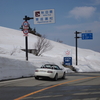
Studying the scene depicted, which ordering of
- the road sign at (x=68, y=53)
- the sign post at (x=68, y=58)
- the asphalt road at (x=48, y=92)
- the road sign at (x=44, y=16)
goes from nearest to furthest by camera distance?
the asphalt road at (x=48, y=92) < the road sign at (x=44, y=16) < the sign post at (x=68, y=58) < the road sign at (x=68, y=53)

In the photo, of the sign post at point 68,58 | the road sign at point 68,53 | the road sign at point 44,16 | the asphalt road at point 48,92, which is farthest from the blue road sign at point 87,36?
the asphalt road at point 48,92

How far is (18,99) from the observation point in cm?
791

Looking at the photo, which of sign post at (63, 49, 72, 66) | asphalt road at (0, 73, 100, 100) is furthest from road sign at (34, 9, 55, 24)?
sign post at (63, 49, 72, 66)

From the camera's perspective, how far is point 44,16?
64.3 feet

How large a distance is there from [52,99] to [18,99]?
1.31 metres

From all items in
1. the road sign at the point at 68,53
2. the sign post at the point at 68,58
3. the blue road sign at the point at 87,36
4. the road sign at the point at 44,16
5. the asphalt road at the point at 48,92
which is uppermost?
the road sign at the point at 44,16

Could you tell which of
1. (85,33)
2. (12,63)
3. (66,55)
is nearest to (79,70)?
(66,55)

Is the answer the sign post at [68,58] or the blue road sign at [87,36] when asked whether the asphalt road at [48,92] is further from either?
the blue road sign at [87,36]

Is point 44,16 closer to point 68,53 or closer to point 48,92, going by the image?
point 48,92

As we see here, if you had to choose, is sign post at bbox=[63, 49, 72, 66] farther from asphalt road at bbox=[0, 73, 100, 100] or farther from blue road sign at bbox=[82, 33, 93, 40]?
asphalt road at bbox=[0, 73, 100, 100]

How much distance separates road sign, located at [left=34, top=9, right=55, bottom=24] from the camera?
19266mm

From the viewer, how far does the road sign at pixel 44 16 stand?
63.2ft

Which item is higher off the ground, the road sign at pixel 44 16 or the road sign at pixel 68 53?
the road sign at pixel 44 16

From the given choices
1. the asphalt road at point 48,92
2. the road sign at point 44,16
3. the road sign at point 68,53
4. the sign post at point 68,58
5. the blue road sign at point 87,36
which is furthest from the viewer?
the road sign at point 68,53
